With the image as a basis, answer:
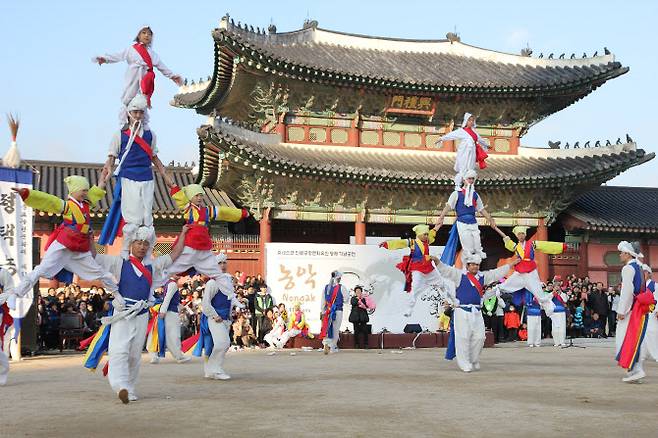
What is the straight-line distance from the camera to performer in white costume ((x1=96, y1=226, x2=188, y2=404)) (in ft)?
30.0

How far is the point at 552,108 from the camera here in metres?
31.2

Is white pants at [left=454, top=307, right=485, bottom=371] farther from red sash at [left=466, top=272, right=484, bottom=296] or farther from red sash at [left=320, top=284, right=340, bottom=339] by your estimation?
red sash at [left=320, top=284, right=340, bottom=339]

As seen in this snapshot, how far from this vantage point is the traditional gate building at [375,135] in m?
27.0

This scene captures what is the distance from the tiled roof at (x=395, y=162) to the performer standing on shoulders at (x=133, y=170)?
13920mm

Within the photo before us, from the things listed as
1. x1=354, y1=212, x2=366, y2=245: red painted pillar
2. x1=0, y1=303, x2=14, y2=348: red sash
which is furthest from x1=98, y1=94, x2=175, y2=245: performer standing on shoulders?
x1=354, y1=212, x2=366, y2=245: red painted pillar

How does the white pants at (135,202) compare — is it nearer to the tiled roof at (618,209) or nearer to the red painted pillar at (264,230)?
the red painted pillar at (264,230)

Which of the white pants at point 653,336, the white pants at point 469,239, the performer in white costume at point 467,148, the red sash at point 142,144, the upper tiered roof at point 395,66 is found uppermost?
the upper tiered roof at point 395,66

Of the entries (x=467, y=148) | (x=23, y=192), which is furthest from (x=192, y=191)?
(x=467, y=148)

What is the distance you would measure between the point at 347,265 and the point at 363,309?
164 cm

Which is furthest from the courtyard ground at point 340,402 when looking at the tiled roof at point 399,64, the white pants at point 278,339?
the tiled roof at point 399,64

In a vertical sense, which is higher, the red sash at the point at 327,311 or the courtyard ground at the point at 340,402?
the red sash at the point at 327,311

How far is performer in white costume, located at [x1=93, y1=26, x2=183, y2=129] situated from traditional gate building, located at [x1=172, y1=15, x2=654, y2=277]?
1392 centimetres

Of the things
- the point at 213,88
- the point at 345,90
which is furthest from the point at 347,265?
the point at 213,88

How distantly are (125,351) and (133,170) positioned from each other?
8.85 ft
